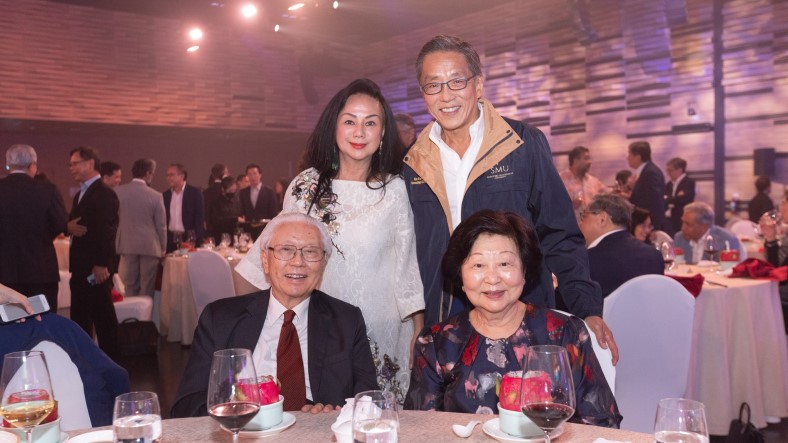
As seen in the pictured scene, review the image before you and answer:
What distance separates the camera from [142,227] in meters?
7.23

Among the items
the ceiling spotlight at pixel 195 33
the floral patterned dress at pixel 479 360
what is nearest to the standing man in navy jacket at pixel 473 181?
the floral patterned dress at pixel 479 360

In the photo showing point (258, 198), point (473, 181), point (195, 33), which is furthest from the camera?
point (195, 33)

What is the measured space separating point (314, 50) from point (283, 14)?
1.72 m

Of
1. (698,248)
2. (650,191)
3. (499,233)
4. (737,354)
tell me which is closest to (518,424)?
(499,233)

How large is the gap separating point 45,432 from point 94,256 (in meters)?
4.72

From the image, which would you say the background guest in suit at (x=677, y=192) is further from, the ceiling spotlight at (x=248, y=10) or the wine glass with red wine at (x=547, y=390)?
the wine glass with red wine at (x=547, y=390)

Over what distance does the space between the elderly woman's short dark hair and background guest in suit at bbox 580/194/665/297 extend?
5.71ft

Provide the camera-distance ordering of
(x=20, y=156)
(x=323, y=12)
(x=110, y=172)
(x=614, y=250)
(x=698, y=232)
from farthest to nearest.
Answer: (x=323, y=12) → (x=110, y=172) → (x=698, y=232) → (x=20, y=156) → (x=614, y=250)

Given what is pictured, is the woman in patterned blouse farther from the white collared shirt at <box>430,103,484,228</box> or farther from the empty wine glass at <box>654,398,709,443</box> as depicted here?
the empty wine glass at <box>654,398,709,443</box>

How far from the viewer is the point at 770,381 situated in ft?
13.8

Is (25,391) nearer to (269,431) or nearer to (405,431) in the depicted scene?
(269,431)

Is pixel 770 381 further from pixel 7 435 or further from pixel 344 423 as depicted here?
pixel 7 435

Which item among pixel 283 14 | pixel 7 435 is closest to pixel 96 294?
pixel 7 435

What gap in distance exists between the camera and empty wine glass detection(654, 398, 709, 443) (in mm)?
1192
